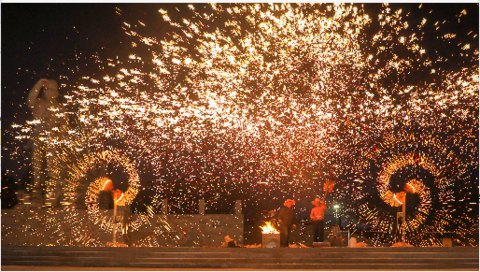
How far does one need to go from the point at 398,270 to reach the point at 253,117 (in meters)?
7.20

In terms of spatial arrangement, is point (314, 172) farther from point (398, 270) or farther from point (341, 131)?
point (398, 270)

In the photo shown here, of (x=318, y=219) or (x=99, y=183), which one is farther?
(x=99, y=183)

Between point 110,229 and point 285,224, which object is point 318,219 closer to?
point 285,224

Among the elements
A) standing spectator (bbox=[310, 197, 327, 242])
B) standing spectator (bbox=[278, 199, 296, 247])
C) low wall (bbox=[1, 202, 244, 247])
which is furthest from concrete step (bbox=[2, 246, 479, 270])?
low wall (bbox=[1, 202, 244, 247])

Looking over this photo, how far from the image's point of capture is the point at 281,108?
13.5 metres

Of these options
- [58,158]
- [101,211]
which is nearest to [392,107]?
[101,211]

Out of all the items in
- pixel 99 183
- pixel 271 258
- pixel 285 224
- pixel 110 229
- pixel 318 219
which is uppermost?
pixel 99 183

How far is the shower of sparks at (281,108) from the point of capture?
11.5m

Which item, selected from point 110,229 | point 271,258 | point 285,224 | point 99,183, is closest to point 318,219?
point 285,224

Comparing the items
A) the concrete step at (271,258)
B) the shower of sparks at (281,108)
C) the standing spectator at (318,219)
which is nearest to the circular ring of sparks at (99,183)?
the shower of sparks at (281,108)

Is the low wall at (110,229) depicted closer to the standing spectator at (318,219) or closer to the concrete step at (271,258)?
the standing spectator at (318,219)

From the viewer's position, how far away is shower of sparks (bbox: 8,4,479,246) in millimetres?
11500

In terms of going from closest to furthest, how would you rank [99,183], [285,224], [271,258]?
[271,258] → [285,224] → [99,183]

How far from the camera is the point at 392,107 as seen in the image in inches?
549
